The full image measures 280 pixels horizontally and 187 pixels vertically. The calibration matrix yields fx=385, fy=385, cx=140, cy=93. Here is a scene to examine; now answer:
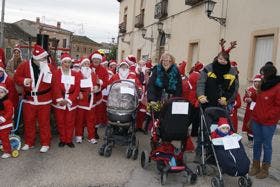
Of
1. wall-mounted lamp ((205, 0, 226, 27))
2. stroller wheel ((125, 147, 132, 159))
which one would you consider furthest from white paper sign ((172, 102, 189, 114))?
wall-mounted lamp ((205, 0, 226, 27))

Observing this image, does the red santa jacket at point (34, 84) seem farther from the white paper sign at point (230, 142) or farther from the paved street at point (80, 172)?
the white paper sign at point (230, 142)

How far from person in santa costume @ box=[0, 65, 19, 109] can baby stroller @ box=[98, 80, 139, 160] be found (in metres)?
1.75

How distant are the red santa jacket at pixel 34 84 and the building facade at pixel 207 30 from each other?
686 cm

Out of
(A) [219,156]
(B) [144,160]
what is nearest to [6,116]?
(B) [144,160]

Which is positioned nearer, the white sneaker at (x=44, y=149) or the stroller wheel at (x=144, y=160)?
the stroller wheel at (x=144, y=160)

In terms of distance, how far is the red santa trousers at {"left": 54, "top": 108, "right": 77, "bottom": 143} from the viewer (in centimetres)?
701

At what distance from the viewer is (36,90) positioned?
6555 millimetres

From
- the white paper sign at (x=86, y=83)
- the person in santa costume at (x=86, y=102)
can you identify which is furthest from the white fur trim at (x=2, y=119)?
the white paper sign at (x=86, y=83)

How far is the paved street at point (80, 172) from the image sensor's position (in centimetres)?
535

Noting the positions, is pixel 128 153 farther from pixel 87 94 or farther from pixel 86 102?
pixel 87 94

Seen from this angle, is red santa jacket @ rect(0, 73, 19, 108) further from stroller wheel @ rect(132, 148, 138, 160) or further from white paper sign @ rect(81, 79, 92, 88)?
stroller wheel @ rect(132, 148, 138, 160)

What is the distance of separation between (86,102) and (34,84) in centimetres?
121

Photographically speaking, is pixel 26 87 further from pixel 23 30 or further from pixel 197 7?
pixel 23 30

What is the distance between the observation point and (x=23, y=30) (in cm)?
6412
